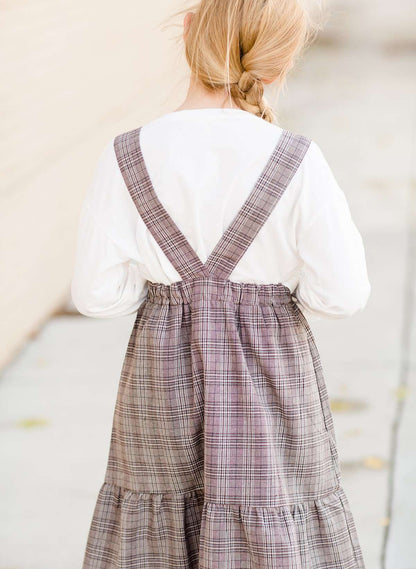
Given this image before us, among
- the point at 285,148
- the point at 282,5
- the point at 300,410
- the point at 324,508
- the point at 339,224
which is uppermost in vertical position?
the point at 282,5

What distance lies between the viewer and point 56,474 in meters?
3.36

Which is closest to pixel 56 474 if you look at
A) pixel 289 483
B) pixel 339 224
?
pixel 289 483

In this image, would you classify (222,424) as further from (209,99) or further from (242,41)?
(242,41)

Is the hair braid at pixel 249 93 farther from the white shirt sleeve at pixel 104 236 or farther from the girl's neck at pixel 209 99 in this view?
the white shirt sleeve at pixel 104 236

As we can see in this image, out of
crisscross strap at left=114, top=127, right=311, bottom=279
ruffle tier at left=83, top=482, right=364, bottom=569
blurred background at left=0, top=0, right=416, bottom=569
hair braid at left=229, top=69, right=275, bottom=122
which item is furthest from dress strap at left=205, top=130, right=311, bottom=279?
ruffle tier at left=83, top=482, right=364, bottom=569

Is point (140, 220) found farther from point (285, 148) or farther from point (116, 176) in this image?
point (285, 148)

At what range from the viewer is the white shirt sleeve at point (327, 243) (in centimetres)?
195

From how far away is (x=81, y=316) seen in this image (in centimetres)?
480

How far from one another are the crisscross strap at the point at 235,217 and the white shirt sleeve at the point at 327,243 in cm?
5

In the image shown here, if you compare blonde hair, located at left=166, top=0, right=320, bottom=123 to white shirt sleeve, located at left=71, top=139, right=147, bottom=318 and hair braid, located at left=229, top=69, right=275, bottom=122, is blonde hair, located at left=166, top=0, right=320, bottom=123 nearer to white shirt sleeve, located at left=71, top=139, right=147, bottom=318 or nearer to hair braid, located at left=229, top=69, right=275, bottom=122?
hair braid, located at left=229, top=69, right=275, bottom=122

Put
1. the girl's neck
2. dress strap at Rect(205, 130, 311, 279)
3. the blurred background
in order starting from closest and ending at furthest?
dress strap at Rect(205, 130, 311, 279) → the girl's neck → the blurred background

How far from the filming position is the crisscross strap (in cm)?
195

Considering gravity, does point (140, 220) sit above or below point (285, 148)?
below

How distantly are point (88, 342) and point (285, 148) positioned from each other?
2639mm
